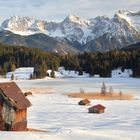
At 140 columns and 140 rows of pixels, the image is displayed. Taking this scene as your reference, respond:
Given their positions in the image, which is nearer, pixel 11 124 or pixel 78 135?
pixel 78 135

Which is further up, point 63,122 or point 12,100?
point 12,100

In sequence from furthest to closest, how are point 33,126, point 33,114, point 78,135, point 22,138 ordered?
point 33,114 → point 33,126 → point 78,135 → point 22,138

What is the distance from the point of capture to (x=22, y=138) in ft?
102

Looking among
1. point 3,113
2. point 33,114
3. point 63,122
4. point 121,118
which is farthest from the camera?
point 33,114

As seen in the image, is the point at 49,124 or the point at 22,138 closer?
the point at 22,138

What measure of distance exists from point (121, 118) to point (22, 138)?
2786cm

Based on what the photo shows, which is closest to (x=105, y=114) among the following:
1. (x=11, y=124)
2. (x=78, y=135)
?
(x=11, y=124)

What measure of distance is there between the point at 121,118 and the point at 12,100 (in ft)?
64.6

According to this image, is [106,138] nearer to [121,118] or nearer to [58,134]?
[58,134]

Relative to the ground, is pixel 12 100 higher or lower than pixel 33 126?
higher

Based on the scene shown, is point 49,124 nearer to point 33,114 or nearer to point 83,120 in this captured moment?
point 83,120

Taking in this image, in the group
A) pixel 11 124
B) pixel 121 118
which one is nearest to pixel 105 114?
pixel 121 118

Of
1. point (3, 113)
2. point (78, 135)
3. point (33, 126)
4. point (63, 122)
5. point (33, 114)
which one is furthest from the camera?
point (33, 114)

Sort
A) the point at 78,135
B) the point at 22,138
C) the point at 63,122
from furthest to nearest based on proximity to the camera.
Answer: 1. the point at 63,122
2. the point at 78,135
3. the point at 22,138
